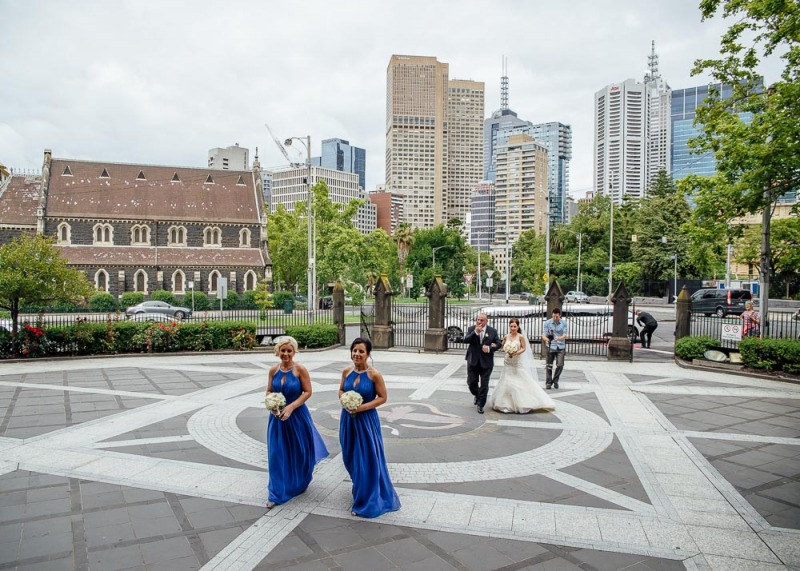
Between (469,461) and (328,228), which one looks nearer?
(469,461)

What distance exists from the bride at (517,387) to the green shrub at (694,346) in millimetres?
8410

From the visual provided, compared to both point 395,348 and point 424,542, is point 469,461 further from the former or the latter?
point 395,348

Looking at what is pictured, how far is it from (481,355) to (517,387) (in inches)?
35.7

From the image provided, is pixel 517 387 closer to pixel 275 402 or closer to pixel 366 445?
pixel 366 445

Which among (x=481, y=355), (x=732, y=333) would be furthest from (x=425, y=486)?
(x=732, y=333)

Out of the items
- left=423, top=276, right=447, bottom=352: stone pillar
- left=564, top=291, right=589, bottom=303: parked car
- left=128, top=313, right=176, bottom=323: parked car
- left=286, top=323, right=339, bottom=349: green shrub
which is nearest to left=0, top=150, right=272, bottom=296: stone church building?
left=128, top=313, right=176, bottom=323: parked car

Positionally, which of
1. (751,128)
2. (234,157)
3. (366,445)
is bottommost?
(366,445)

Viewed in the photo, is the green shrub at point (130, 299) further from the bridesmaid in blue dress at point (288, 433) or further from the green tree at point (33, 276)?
the bridesmaid in blue dress at point (288, 433)

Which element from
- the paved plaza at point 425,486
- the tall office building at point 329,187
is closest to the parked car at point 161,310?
the paved plaza at point 425,486

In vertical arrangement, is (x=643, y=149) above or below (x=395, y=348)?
above

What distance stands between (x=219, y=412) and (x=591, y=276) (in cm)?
5637

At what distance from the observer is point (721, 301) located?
115 ft

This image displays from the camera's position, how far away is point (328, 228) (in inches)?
1837

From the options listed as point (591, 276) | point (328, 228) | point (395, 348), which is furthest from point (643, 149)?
point (395, 348)
